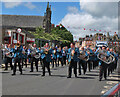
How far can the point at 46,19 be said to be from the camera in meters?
89.8

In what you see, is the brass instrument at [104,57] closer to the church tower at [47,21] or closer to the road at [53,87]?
the road at [53,87]

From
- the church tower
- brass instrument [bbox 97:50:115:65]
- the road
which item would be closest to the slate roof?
the church tower

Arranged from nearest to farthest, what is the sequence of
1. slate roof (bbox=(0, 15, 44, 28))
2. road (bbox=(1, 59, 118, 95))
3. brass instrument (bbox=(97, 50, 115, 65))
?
road (bbox=(1, 59, 118, 95))
brass instrument (bbox=(97, 50, 115, 65))
slate roof (bbox=(0, 15, 44, 28))

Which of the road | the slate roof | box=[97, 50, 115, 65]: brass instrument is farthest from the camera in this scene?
the slate roof

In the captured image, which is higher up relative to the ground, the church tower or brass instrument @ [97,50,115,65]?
the church tower

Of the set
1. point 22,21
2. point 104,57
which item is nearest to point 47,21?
point 22,21

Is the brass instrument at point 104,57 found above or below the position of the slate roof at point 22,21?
below

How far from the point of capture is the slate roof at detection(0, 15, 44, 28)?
84031 mm

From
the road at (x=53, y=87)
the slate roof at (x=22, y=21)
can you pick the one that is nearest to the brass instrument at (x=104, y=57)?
the road at (x=53, y=87)

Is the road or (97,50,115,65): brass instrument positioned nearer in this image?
the road

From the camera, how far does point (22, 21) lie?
3361 inches

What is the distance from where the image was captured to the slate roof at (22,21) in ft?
276

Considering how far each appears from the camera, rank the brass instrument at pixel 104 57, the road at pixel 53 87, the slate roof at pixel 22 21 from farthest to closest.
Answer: the slate roof at pixel 22 21, the brass instrument at pixel 104 57, the road at pixel 53 87

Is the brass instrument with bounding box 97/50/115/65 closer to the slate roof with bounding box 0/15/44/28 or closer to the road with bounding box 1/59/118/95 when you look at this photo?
the road with bounding box 1/59/118/95
